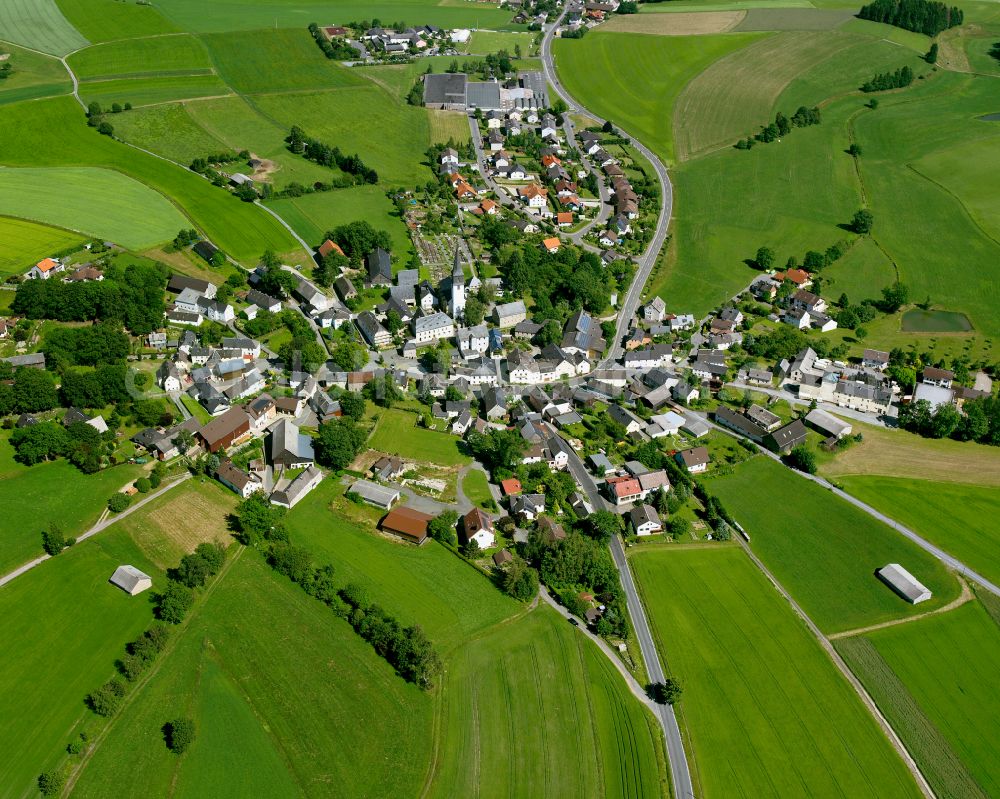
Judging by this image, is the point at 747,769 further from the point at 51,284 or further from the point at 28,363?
the point at 51,284

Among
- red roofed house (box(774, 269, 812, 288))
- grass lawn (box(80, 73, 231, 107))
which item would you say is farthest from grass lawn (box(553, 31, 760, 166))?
grass lawn (box(80, 73, 231, 107))

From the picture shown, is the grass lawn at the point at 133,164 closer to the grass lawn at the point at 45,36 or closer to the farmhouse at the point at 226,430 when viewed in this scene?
the grass lawn at the point at 45,36

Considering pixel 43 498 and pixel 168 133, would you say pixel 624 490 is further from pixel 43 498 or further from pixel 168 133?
pixel 168 133

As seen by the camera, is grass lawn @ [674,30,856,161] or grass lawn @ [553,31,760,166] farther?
grass lawn @ [553,31,760,166]

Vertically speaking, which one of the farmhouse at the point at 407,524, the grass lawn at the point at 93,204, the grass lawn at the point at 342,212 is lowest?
the farmhouse at the point at 407,524

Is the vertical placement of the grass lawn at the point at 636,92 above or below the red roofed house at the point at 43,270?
above

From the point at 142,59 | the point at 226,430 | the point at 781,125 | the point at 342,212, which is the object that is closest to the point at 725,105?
the point at 781,125

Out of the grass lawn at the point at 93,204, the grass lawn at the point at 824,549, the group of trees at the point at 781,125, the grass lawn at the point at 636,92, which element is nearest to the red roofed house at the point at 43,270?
the grass lawn at the point at 93,204

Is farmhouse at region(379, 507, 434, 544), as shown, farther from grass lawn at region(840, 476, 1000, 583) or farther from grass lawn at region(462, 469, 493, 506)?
grass lawn at region(840, 476, 1000, 583)
